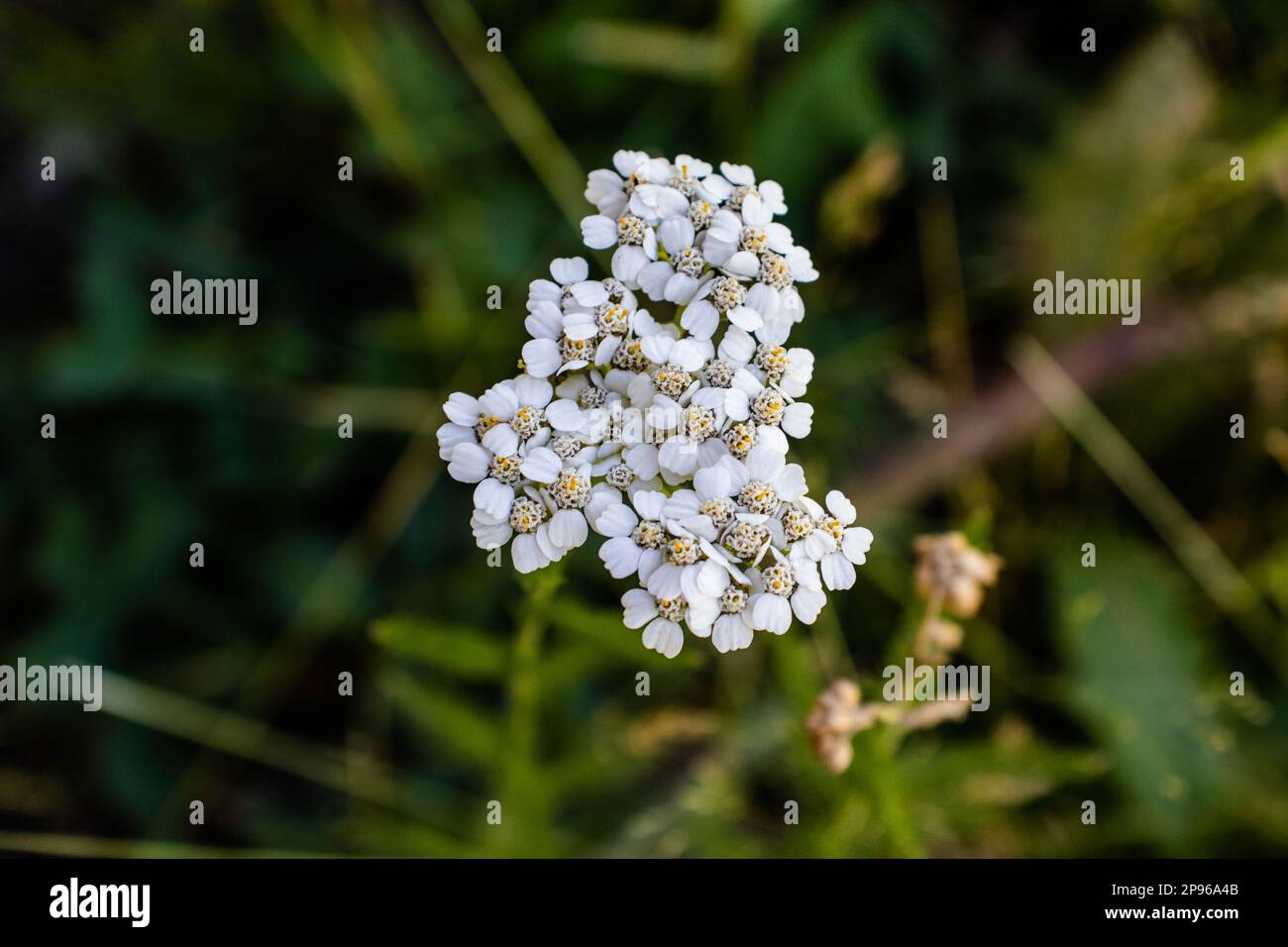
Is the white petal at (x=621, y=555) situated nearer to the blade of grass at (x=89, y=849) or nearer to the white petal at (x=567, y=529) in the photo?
the white petal at (x=567, y=529)

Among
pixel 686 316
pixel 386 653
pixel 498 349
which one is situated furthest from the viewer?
pixel 386 653

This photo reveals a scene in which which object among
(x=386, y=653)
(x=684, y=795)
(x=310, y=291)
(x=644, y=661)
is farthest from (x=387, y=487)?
(x=644, y=661)

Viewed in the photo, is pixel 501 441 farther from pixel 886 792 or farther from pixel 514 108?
pixel 514 108
